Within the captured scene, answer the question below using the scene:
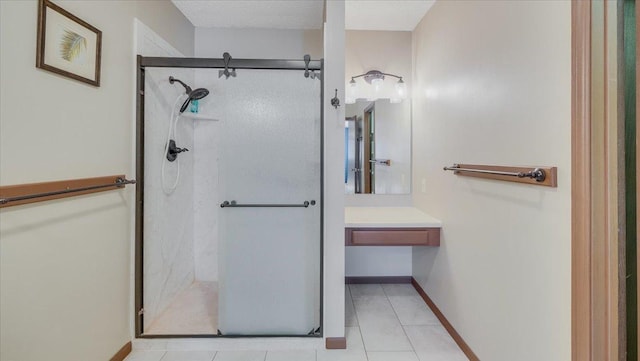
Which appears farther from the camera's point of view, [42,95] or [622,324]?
[42,95]

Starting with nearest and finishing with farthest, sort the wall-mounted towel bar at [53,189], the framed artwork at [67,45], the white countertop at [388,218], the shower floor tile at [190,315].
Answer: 1. the wall-mounted towel bar at [53,189]
2. the framed artwork at [67,45]
3. the shower floor tile at [190,315]
4. the white countertop at [388,218]

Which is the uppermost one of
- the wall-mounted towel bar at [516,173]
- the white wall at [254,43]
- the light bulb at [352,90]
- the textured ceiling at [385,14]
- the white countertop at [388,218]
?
the textured ceiling at [385,14]

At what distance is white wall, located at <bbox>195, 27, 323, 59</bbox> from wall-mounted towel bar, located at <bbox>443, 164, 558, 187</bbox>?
186 centimetres

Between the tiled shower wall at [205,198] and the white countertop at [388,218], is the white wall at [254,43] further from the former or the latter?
the white countertop at [388,218]

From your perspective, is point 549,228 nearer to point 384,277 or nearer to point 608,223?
point 608,223

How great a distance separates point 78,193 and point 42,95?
0.47 meters

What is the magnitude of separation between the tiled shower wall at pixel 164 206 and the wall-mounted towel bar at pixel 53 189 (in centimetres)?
39

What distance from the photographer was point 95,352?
165cm

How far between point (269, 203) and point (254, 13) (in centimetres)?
173

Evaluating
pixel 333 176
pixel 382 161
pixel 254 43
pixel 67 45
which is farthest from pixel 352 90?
pixel 67 45

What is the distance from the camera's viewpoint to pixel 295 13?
264 cm

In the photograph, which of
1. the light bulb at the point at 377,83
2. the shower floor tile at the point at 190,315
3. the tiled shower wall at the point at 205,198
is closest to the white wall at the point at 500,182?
the light bulb at the point at 377,83

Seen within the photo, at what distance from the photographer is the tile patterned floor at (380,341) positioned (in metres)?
1.92

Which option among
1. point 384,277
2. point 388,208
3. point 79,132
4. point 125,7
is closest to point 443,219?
point 388,208
